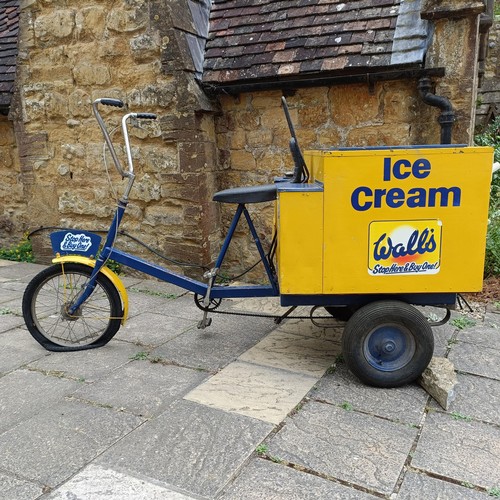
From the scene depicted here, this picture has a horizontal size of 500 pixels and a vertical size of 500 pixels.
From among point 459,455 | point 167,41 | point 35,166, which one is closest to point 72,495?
point 459,455

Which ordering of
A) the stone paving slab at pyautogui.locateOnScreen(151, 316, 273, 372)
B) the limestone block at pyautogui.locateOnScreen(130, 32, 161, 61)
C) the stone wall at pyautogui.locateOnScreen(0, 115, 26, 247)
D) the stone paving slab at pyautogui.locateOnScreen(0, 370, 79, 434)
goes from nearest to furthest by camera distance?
the stone paving slab at pyautogui.locateOnScreen(0, 370, 79, 434)
the stone paving slab at pyautogui.locateOnScreen(151, 316, 273, 372)
the limestone block at pyautogui.locateOnScreen(130, 32, 161, 61)
the stone wall at pyautogui.locateOnScreen(0, 115, 26, 247)

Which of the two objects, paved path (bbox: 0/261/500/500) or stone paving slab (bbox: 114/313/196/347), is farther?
stone paving slab (bbox: 114/313/196/347)

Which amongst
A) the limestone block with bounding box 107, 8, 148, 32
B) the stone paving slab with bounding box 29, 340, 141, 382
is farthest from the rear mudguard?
the limestone block with bounding box 107, 8, 148, 32

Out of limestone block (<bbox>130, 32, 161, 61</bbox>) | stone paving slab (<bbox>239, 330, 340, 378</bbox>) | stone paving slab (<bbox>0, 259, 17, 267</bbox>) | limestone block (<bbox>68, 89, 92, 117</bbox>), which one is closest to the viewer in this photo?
stone paving slab (<bbox>239, 330, 340, 378</bbox>)

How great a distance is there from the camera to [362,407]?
2.71m

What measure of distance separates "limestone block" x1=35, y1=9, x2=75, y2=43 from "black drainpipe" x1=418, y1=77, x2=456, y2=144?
3.62 metres

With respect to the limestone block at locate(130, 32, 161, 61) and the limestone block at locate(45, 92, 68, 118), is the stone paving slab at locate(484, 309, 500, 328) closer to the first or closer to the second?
the limestone block at locate(130, 32, 161, 61)

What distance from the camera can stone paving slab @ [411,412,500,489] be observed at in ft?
7.13

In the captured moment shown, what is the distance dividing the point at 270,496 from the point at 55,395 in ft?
4.84

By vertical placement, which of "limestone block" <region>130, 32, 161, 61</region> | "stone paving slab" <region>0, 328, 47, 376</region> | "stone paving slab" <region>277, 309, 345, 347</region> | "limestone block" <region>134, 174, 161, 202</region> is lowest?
"stone paving slab" <region>277, 309, 345, 347</region>

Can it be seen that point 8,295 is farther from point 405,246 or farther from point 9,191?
point 405,246

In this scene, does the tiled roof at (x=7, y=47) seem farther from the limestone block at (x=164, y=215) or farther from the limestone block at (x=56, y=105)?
the limestone block at (x=164, y=215)

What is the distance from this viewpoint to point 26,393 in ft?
9.44

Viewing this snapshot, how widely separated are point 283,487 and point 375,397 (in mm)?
957
